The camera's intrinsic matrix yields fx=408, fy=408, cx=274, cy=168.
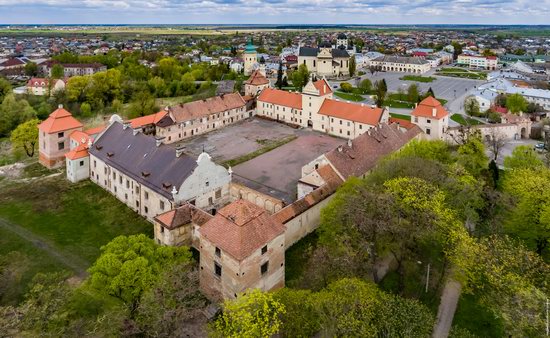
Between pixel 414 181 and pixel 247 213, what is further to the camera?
pixel 414 181

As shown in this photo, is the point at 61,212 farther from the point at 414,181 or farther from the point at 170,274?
the point at 414,181

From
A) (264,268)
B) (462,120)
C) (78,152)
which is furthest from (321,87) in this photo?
(264,268)

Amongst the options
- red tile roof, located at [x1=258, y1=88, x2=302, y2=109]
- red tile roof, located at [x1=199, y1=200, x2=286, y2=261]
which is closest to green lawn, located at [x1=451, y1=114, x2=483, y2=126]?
red tile roof, located at [x1=258, y1=88, x2=302, y2=109]

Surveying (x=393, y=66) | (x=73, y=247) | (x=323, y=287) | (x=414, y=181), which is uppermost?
(x=393, y=66)

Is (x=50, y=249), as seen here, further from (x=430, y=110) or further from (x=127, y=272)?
(x=430, y=110)

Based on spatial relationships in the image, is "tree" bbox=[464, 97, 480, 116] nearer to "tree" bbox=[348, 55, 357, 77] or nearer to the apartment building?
"tree" bbox=[348, 55, 357, 77]

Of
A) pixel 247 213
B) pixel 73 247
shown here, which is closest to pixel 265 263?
pixel 247 213

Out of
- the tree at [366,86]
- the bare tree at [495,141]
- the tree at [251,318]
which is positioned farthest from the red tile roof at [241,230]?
the tree at [366,86]
